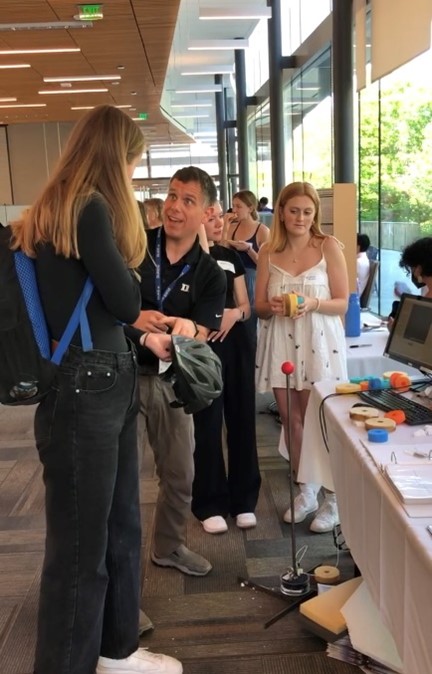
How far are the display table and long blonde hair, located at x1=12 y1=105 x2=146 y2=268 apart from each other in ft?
2.71

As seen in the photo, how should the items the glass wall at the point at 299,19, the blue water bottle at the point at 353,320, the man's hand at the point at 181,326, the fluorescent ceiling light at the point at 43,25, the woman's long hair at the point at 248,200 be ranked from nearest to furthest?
the man's hand at the point at 181,326 → the blue water bottle at the point at 353,320 → the woman's long hair at the point at 248,200 → the fluorescent ceiling light at the point at 43,25 → the glass wall at the point at 299,19

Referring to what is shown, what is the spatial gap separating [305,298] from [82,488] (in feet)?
4.68

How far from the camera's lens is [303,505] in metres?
3.02

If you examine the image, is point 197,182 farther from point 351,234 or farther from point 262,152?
point 262,152

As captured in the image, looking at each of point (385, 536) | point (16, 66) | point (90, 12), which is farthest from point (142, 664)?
point (16, 66)

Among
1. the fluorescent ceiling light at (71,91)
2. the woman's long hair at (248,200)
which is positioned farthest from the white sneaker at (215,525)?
the fluorescent ceiling light at (71,91)

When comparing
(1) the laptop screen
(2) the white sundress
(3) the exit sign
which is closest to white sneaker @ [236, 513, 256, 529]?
(2) the white sundress

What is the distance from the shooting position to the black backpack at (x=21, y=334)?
5.01ft

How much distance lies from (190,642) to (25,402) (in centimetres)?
111

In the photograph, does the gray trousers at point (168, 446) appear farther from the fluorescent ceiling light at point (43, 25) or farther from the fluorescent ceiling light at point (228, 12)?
the fluorescent ceiling light at point (228, 12)

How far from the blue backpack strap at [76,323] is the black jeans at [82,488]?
23 mm

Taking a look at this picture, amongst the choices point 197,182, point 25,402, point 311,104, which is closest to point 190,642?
point 25,402

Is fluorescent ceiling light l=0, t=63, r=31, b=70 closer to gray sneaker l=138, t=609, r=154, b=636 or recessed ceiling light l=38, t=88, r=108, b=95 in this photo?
recessed ceiling light l=38, t=88, r=108, b=95

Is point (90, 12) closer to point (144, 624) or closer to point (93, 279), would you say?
point (93, 279)
